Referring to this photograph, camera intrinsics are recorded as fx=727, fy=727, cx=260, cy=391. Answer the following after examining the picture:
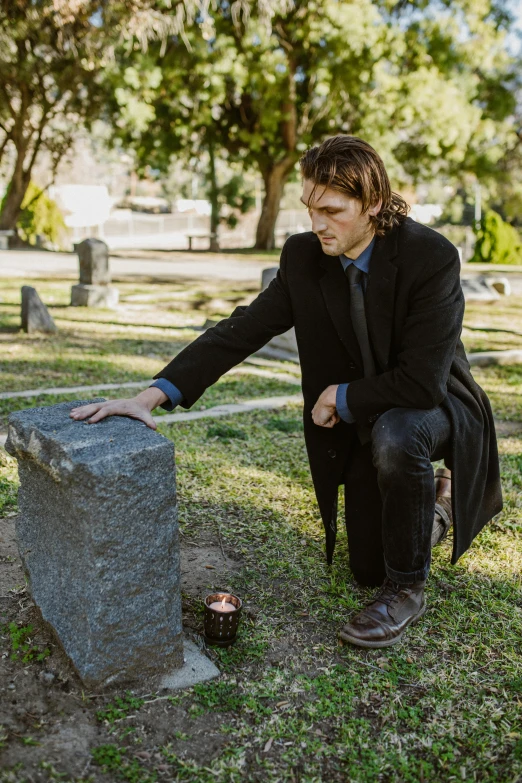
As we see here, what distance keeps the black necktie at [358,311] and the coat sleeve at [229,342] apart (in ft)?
1.00

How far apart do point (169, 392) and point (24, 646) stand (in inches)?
39.4

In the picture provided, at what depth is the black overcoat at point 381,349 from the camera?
2.62 m

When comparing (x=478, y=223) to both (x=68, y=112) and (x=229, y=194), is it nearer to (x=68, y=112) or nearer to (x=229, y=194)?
(x=229, y=194)

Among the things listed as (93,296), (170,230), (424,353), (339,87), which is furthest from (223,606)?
(170,230)

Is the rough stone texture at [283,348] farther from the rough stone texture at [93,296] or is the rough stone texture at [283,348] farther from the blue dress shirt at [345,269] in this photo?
the blue dress shirt at [345,269]

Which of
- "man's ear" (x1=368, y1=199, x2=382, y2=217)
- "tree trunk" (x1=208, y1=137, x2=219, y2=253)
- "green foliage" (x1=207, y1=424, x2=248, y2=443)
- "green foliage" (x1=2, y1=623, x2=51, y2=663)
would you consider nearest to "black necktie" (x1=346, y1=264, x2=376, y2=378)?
"man's ear" (x1=368, y1=199, x2=382, y2=217)

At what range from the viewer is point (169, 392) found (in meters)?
2.67

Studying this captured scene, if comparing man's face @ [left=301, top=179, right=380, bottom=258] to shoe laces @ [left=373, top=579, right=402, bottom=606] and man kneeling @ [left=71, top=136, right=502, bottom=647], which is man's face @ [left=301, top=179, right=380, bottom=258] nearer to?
man kneeling @ [left=71, top=136, right=502, bottom=647]

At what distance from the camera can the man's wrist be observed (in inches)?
101

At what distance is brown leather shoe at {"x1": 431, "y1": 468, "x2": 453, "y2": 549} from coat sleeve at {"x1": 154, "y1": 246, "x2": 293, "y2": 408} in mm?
1095

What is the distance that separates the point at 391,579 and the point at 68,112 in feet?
73.1

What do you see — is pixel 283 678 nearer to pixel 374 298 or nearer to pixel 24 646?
pixel 24 646

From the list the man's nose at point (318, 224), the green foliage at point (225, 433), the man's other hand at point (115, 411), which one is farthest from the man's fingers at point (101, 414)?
the green foliage at point (225, 433)

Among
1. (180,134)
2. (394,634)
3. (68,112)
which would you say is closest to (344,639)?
(394,634)
